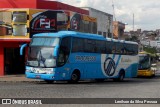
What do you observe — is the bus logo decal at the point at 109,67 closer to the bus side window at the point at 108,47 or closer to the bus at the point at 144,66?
the bus side window at the point at 108,47

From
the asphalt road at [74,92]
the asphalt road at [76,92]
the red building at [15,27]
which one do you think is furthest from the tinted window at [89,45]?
the red building at [15,27]

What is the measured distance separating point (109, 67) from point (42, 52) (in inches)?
310

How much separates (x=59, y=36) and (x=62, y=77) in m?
2.59

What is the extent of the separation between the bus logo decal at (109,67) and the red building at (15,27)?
870 cm

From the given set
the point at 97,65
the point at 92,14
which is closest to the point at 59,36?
the point at 97,65

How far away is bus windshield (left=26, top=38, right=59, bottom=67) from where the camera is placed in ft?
87.4

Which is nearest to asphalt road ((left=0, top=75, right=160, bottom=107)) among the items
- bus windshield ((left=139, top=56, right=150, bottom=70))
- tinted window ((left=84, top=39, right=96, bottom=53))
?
tinted window ((left=84, top=39, right=96, bottom=53))

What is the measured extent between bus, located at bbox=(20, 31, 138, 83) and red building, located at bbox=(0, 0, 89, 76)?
355 inches

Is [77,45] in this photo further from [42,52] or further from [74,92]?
[74,92]

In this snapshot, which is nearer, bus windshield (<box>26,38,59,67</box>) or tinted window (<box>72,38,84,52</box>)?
bus windshield (<box>26,38,59,67</box>)

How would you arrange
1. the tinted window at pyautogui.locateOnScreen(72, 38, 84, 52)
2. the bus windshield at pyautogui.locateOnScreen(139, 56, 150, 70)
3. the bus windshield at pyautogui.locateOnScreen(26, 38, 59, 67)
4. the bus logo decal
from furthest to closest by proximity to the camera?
the bus windshield at pyautogui.locateOnScreen(139, 56, 150, 70) < the bus logo decal < the tinted window at pyautogui.locateOnScreen(72, 38, 84, 52) < the bus windshield at pyautogui.locateOnScreen(26, 38, 59, 67)

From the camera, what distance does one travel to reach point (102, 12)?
194 feet

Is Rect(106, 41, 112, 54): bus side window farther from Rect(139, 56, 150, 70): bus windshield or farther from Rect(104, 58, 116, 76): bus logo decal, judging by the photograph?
Rect(139, 56, 150, 70): bus windshield

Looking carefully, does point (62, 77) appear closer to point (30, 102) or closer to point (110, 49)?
point (110, 49)
